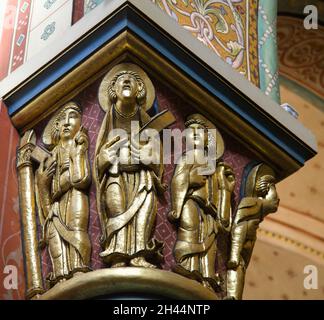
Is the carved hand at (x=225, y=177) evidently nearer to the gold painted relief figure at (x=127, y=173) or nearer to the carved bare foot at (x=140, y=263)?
the gold painted relief figure at (x=127, y=173)

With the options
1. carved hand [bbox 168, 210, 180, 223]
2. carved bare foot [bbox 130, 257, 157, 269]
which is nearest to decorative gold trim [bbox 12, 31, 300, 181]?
carved hand [bbox 168, 210, 180, 223]

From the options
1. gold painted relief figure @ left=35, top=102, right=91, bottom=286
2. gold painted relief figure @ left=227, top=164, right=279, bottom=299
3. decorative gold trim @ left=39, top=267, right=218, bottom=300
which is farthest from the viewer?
gold painted relief figure @ left=227, top=164, right=279, bottom=299

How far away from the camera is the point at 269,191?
9.41ft

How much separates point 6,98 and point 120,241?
578 mm

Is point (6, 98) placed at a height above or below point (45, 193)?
above

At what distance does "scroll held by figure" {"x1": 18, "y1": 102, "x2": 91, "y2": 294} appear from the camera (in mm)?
2562

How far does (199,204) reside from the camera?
2.68 meters

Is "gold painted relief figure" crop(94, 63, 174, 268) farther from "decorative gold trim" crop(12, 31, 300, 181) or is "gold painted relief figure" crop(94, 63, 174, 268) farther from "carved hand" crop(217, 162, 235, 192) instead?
"carved hand" crop(217, 162, 235, 192)

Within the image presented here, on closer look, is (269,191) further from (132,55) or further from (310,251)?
(310,251)

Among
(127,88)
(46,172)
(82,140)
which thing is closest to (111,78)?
(127,88)

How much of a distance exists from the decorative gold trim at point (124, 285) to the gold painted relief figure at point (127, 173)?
42mm

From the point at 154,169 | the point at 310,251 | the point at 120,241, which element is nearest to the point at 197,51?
the point at 154,169

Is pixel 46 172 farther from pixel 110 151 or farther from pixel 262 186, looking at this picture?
pixel 262 186

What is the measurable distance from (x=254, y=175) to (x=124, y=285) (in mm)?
572
